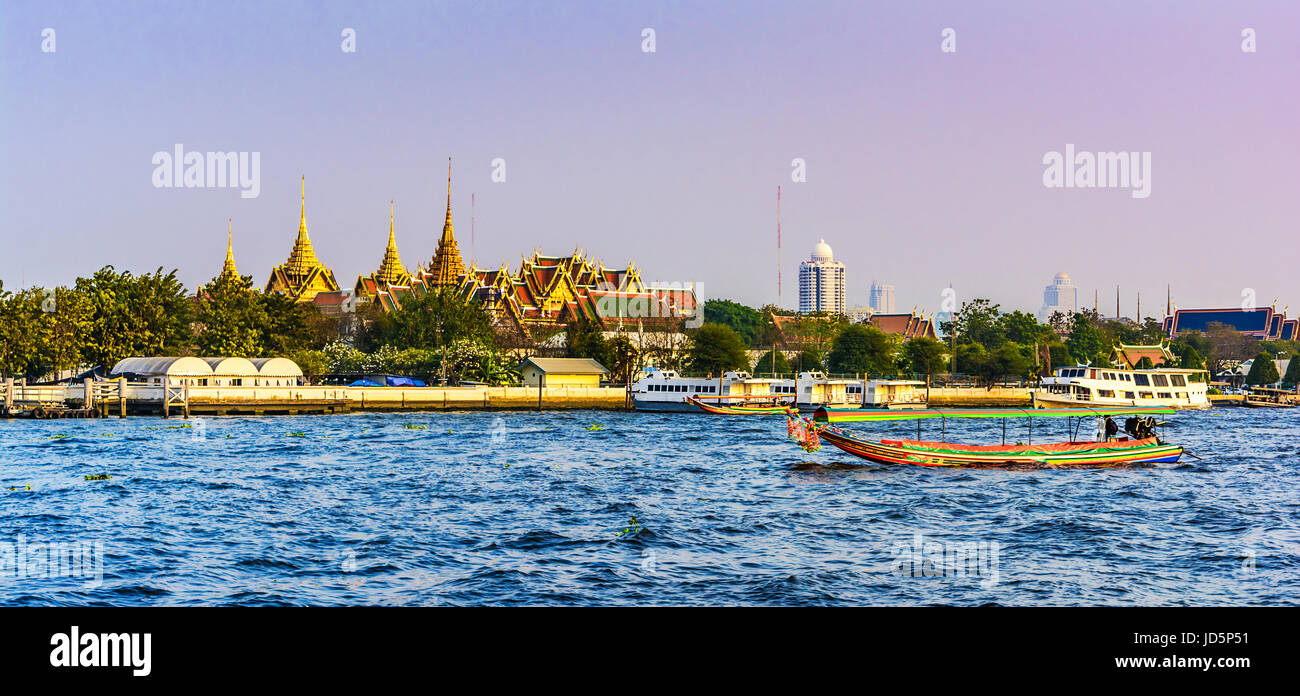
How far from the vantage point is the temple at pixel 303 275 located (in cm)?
15650

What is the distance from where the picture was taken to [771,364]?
118 metres

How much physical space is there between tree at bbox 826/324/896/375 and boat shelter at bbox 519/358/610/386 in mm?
26541

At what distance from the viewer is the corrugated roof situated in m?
90.9

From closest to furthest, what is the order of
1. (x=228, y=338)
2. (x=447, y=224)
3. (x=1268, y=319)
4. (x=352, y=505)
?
(x=352, y=505) < (x=228, y=338) < (x=447, y=224) < (x=1268, y=319)

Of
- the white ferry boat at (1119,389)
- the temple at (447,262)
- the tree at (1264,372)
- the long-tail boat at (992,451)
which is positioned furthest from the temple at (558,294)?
the long-tail boat at (992,451)

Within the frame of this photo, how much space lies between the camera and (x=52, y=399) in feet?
225

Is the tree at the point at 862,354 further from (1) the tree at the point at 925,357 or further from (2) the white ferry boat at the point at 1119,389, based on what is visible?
(2) the white ferry boat at the point at 1119,389

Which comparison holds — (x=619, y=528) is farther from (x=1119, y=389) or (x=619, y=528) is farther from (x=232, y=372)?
(x=1119, y=389)

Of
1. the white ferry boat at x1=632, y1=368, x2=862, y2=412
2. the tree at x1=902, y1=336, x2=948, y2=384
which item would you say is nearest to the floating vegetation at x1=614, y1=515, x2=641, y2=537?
the white ferry boat at x1=632, y1=368, x2=862, y2=412

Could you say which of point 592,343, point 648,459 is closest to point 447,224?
point 592,343

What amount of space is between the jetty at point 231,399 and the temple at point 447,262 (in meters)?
61.1
